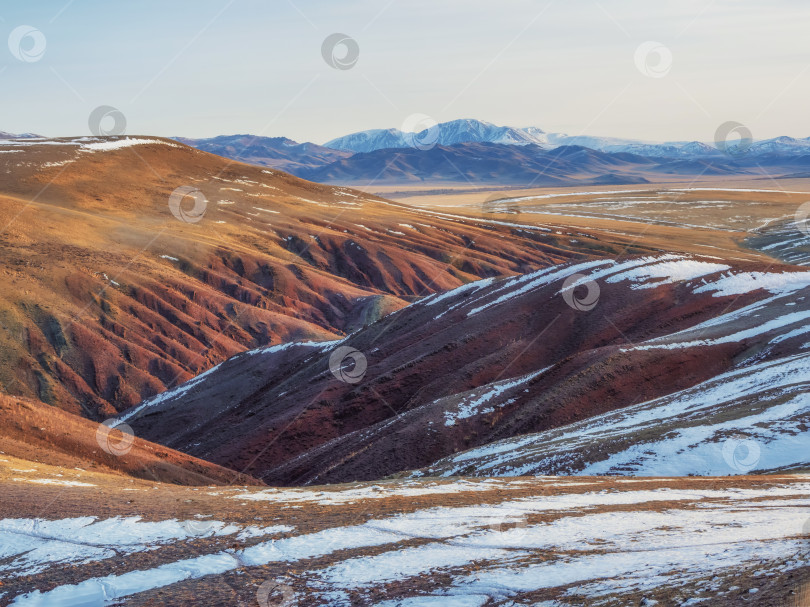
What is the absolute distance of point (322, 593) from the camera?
1480cm

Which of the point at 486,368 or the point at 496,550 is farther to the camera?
the point at 486,368

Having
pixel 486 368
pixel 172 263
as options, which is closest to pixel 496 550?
pixel 486 368

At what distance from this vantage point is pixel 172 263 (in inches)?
4496

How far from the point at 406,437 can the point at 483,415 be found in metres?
5.27

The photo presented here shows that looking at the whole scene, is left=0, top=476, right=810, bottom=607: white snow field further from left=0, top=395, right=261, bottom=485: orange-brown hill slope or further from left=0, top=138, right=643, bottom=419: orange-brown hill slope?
left=0, top=138, right=643, bottom=419: orange-brown hill slope

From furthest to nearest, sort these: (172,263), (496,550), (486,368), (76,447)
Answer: (172,263)
(486,368)
(76,447)
(496,550)

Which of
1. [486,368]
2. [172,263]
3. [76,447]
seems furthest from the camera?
[172,263]

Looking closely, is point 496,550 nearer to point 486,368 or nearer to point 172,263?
point 486,368

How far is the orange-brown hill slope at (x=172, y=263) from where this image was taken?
8531 centimetres

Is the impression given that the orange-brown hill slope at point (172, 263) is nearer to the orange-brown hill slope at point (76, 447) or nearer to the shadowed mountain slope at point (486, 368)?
the shadowed mountain slope at point (486, 368)

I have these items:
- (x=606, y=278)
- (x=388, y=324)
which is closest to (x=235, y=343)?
(x=388, y=324)

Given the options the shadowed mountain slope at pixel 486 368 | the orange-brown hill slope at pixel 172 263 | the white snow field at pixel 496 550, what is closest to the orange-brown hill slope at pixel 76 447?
the shadowed mountain slope at pixel 486 368

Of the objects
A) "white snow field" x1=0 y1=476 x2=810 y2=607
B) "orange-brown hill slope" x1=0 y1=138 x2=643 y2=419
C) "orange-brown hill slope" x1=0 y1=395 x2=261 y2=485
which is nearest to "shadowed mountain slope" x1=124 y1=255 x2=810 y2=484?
"orange-brown hill slope" x1=0 y1=395 x2=261 y2=485

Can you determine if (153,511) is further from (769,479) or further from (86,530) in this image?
(769,479)
